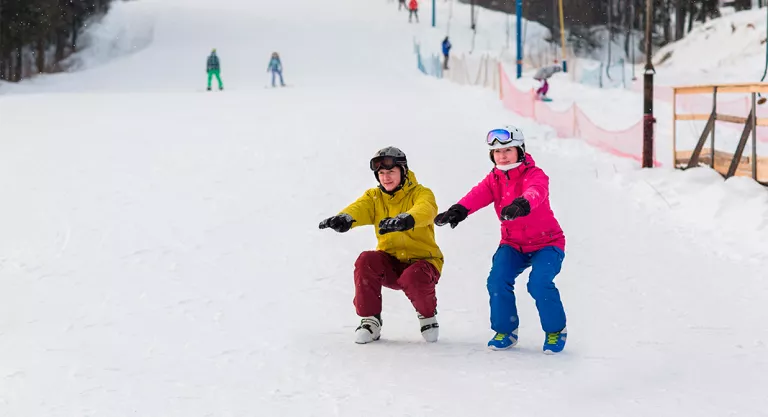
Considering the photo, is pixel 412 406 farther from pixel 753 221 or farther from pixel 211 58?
pixel 211 58

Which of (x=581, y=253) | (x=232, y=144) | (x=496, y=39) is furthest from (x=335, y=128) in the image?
(x=496, y=39)

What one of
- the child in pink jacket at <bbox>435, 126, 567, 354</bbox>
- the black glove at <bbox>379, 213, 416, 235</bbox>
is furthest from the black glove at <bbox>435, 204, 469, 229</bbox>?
the black glove at <bbox>379, 213, 416, 235</bbox>

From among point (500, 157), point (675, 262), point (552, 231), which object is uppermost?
point (500, 157)

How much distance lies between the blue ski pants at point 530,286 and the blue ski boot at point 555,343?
3 cm

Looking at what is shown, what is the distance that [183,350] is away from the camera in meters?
5.91

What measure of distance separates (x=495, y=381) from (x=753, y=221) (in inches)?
211

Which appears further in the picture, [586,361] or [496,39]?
[496,39]

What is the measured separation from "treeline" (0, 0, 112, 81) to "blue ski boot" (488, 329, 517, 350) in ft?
111

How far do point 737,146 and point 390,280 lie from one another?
21.8 ft

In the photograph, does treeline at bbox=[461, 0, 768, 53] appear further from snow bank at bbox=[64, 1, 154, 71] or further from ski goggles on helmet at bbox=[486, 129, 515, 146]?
ski goggles on helmet at bbox=[486, 129, 515, 146]

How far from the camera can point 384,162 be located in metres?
5.75

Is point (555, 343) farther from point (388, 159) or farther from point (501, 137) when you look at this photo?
point (388, 159)

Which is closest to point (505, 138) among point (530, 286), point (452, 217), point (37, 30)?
point (452, 217)

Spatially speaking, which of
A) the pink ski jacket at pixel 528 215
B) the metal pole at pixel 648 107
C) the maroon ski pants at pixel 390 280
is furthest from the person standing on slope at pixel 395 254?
the metal pole at pixel 648 107
